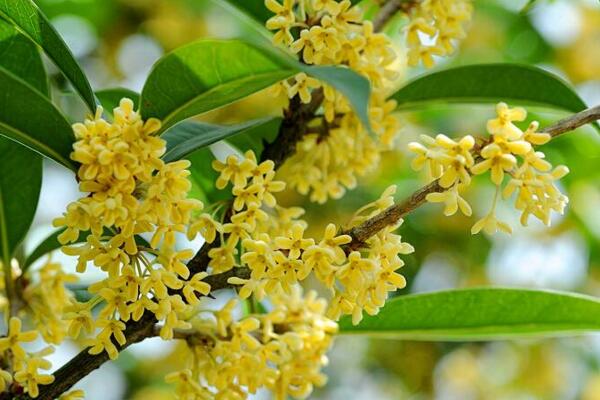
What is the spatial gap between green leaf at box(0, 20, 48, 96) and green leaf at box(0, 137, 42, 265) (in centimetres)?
19

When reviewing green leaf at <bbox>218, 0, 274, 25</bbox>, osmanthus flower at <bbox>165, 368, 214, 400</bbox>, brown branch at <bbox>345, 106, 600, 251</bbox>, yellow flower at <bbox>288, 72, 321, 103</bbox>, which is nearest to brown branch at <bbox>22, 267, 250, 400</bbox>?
osmanthus flower at <bbox>165, 368, 214, 400</bbox>

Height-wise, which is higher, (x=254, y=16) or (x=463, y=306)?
(x=254, y=16)

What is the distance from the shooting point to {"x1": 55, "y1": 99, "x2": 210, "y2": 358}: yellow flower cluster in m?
1.44

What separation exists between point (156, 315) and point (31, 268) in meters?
0.69

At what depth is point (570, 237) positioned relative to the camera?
4457 millimetres

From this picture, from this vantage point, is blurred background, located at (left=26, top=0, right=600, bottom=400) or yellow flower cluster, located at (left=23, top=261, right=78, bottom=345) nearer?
yellow flower cluster, located at (left=23, top=261, right=78, bottom=345)

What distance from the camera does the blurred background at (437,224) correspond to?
4074 millimetres

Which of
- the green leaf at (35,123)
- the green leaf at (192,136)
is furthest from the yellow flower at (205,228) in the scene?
the green leaf at (35,123)

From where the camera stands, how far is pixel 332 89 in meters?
1.74

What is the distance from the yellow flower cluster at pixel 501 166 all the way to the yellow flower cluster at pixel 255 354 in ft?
1.51

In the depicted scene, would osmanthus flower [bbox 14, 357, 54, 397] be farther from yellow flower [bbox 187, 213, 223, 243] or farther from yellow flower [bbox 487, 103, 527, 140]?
yellow flower [bbox 487, 103, 527, 140]

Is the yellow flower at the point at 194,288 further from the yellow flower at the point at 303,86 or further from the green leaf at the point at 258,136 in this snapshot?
the green leaf at the point at 258,136

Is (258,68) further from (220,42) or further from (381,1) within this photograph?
(381,1)

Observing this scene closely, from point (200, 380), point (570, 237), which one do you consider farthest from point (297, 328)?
point (570, 237)
